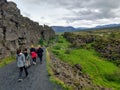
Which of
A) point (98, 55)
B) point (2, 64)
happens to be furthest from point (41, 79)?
point (98, 55)

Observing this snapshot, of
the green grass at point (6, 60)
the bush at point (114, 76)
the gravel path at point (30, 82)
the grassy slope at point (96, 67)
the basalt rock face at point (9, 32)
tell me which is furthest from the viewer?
the bush at point (114, 76)

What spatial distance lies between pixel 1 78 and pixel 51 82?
7.30 metres

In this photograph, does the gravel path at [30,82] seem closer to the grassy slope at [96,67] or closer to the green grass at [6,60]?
the green grass at [6,60]

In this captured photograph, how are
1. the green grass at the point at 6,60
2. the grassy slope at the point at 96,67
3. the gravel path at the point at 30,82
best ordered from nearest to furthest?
the gravel path at the point at 30,82 < the green grass at the point at 6,60 < the grassy slope at the point at 96,67

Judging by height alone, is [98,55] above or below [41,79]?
below

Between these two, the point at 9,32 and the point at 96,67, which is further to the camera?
the point at 96,67

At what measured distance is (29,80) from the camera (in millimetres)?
30516

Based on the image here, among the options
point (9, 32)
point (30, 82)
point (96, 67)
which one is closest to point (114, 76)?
point (96, 67)

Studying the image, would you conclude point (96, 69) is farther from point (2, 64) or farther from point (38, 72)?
point (38, 72)

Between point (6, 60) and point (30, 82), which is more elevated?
point (30, 82)

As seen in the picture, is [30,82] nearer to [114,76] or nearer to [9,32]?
[9,32]

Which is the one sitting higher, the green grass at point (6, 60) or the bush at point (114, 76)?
the green grass at point (6, 60)

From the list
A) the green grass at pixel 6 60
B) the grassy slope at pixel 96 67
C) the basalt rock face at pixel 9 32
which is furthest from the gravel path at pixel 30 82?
the grassy slope at pixel 96 67

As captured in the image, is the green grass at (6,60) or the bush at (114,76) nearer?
the green grass at (6,60)
